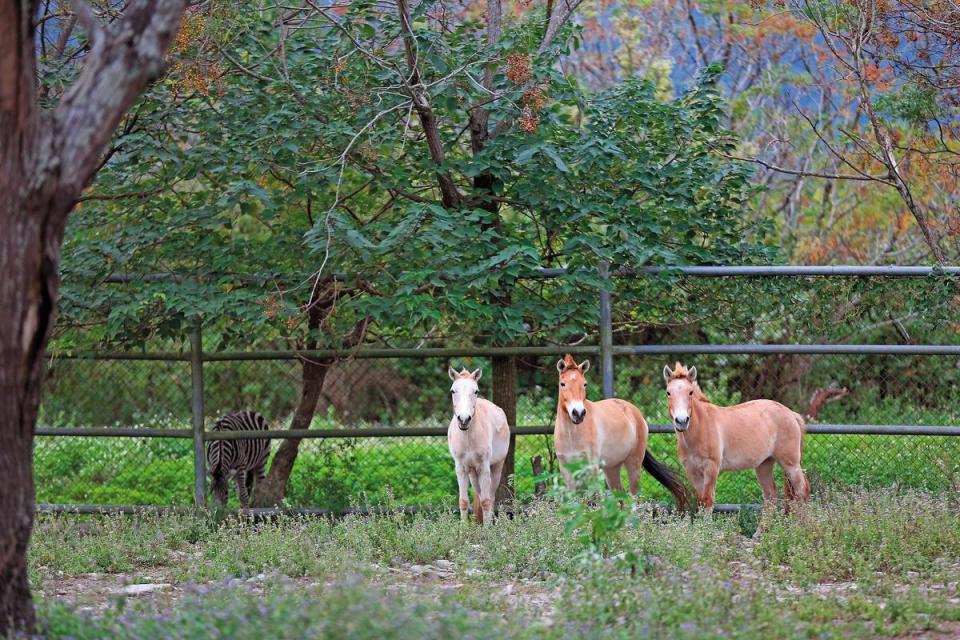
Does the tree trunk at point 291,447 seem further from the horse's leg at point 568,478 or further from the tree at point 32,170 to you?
the tree at point 32,170

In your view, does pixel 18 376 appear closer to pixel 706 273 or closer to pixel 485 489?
pixel 485 489

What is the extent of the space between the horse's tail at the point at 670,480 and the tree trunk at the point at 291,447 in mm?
3057

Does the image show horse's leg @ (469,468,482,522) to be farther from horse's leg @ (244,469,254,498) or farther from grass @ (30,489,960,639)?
horse's leg @ (244,469,254,498)

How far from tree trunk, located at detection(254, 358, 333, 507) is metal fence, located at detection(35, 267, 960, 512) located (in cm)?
15

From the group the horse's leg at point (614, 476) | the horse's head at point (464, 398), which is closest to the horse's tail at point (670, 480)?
the horse's leg at point (614, 476)

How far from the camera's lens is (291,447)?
34.5 feet

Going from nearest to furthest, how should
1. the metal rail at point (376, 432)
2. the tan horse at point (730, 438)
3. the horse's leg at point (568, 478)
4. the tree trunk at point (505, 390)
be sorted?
1. the horse's leg at point (568, 478)
2. the tan horse at point (730, 438)
3. the metal rail at point (376, 432)
4. the tree trunk at point (505, 390)

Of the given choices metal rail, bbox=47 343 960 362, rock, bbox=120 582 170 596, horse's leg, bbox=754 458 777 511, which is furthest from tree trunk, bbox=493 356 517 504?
rock, bbox=120 582 170 596

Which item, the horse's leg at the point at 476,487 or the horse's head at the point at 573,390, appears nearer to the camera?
the horse's head at the point at 573,390

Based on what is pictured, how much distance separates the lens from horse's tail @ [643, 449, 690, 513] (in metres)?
9.52

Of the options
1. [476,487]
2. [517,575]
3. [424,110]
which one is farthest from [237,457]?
[517,575]

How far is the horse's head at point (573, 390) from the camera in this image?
8438mm

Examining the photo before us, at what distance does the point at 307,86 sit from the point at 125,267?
2.19m

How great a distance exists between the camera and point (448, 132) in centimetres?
1026
